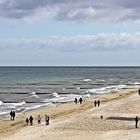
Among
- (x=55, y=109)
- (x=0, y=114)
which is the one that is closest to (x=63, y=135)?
(x=0, y=114)

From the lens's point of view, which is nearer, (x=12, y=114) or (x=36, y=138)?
(x=36, y=138)

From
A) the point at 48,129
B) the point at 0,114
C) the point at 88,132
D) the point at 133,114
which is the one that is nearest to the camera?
the point at 88,132

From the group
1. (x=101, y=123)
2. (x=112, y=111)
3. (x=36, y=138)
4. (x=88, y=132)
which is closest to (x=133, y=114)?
(x=112, y=111)

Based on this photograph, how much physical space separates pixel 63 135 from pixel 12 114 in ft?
47.1

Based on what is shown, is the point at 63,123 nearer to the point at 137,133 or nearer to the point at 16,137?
the point at 16,137

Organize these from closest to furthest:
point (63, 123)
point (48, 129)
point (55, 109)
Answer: point (48, 129) → point (63, 123) → point (55, 109)

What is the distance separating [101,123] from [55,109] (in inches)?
747

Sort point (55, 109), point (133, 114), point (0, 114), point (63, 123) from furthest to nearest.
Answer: point (55, 109)
point (0, 114)
point (133, 114)
point (63, 123)

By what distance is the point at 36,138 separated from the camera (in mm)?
30578

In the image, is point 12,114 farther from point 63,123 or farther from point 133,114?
point 133,114

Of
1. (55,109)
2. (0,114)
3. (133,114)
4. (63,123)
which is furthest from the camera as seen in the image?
(55,109)

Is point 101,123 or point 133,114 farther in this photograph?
point 133,114

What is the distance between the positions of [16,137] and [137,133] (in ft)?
29.5

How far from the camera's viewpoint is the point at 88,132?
3175 centimetres
